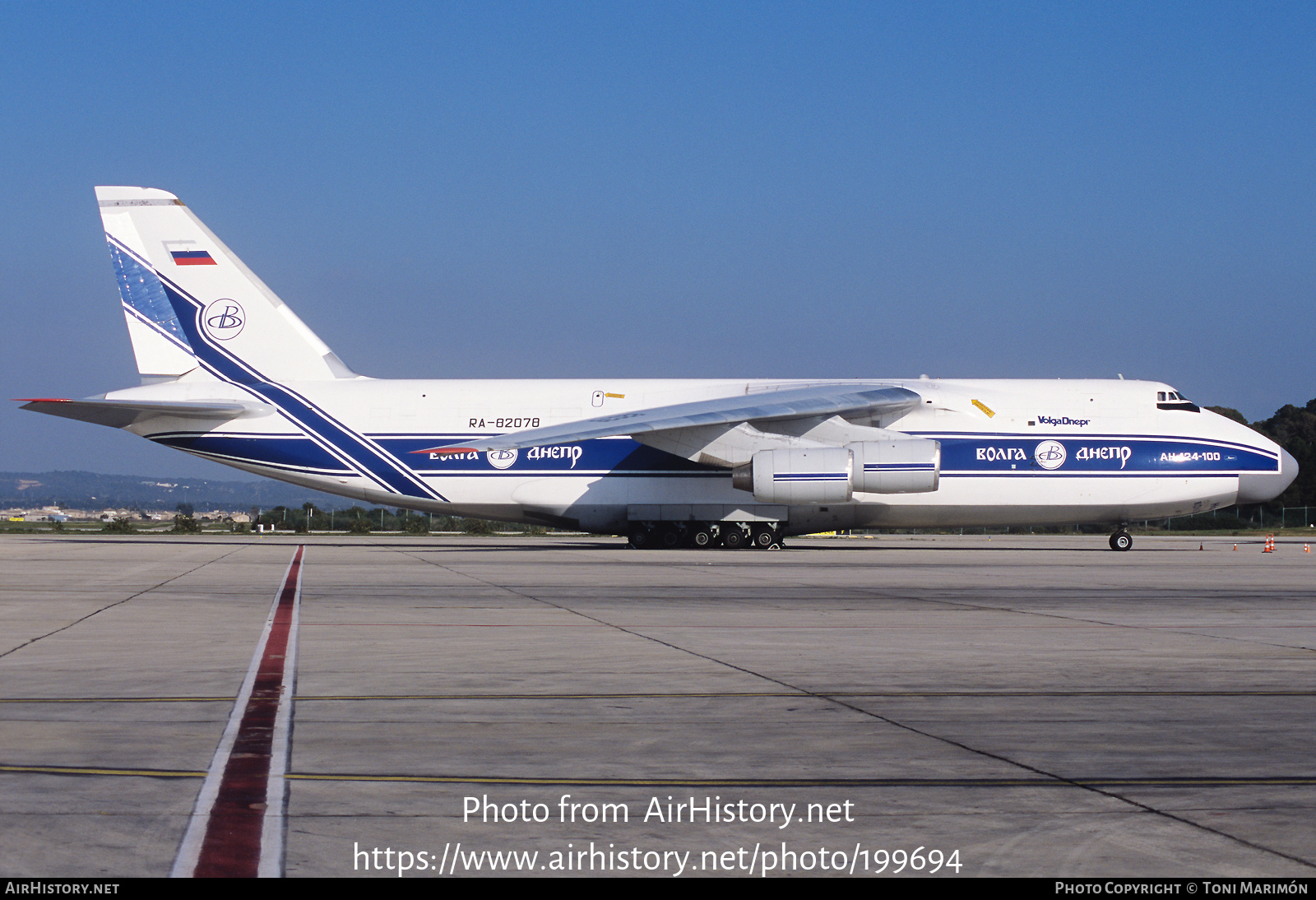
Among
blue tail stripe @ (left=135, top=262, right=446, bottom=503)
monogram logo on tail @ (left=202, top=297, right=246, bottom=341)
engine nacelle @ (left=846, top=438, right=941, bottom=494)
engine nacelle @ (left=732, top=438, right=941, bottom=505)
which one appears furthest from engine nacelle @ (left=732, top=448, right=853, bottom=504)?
monogram logo on tail @ (left=202, top=297, right=246, bottom=341)

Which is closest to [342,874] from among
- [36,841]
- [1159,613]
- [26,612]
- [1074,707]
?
[36,841]

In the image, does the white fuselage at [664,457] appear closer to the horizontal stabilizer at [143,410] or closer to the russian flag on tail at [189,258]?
the horizontal stabilizer at [143,410]

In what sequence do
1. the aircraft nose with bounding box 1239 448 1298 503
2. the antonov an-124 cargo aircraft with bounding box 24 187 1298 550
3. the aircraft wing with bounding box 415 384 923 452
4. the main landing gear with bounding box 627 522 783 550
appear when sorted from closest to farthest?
the aircraft wing with bounding box 415 384 923 452, the antonov an-124 cargo aircraft with bounding box 24 187 1298 550, the main landing gear with bounding box 627 522 783 550, the aircraft nose with bounding box 1239 448 1298 503

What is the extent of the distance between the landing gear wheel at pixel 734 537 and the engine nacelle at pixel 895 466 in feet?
11.8

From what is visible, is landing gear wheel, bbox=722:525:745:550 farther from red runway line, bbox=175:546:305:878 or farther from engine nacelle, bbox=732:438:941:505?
red runway line, bbox=175:546:305:878

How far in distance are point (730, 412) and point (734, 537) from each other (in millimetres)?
4112

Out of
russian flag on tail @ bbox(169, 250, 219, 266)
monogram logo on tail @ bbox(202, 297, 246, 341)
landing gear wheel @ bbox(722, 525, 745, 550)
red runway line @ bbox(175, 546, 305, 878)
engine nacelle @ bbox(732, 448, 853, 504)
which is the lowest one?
red runway line @ bbox(175, 546, 305, 878)

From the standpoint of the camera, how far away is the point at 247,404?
96.6ft

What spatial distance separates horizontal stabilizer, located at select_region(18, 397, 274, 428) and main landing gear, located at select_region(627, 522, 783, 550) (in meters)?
9.71

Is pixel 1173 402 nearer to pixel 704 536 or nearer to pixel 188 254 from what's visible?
pixel 704 536

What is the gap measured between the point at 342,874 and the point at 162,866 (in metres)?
0.60

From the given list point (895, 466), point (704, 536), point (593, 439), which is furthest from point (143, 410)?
point (895, 466)

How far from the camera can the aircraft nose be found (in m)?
29.9

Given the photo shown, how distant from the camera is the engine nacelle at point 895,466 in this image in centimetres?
2673
